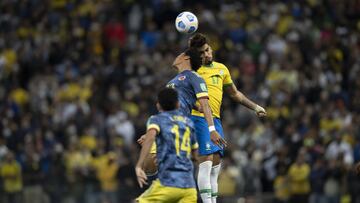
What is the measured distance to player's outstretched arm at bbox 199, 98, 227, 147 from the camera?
1415 centimetres

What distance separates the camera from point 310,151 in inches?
907

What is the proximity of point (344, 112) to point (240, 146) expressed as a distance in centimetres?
253

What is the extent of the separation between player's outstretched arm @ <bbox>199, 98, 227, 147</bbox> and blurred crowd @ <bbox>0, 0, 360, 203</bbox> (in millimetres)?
8513

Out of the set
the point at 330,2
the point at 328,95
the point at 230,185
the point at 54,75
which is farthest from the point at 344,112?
the point at 54,75

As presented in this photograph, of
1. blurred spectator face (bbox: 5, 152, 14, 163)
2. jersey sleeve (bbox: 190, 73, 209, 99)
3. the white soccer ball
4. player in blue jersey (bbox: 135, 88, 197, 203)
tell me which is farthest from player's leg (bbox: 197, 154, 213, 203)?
blurred spectator face (bbox: 5, 152, 14, 163)

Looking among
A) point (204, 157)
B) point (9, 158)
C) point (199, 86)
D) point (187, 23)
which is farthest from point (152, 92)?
point (199, 86)

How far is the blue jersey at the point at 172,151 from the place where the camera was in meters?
12.2

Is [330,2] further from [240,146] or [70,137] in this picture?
[70,137]

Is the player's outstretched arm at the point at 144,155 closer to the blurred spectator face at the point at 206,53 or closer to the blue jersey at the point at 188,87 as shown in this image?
the blue jersey at the point at 188,87

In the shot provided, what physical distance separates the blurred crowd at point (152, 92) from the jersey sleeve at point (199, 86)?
8.52 meters

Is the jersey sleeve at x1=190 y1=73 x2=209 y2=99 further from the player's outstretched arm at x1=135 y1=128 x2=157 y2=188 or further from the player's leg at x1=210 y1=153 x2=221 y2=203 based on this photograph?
the player's outstretched arm at x1=135 y1=128 x2=157 y2=188

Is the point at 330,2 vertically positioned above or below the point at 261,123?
above

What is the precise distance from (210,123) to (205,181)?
2.88 feet

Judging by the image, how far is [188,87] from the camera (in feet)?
47.5
